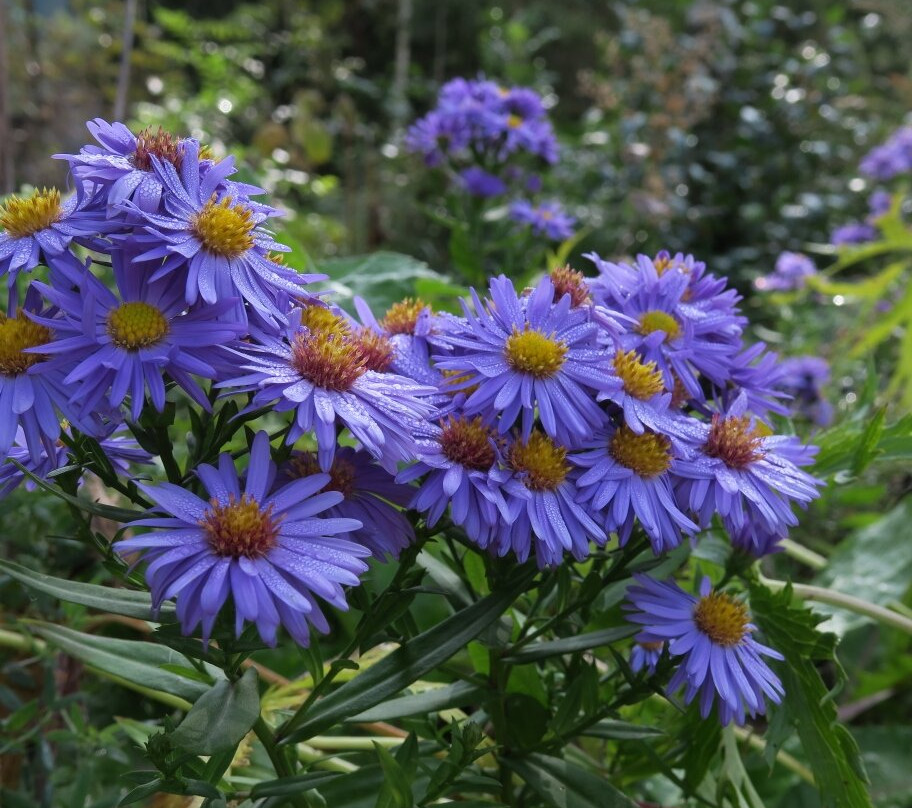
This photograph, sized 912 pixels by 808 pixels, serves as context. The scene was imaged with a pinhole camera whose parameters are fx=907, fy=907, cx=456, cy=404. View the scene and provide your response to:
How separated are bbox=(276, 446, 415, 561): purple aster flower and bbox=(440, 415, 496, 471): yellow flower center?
5 cm

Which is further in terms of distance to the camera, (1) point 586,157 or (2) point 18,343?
(1) point 586,157

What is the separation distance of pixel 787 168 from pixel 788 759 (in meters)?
3.27

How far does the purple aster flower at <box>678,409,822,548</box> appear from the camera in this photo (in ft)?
2.01

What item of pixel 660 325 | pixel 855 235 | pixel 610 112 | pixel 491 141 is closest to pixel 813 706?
pixel 660 325

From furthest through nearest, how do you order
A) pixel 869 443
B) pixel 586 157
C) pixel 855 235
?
pixel 586 157 → pixel 855 235 → pixel 869 443

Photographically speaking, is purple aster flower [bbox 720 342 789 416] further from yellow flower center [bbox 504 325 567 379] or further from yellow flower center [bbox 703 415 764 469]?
yellow flower center [bbox 504 325 567 379]

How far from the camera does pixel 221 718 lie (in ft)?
1.81

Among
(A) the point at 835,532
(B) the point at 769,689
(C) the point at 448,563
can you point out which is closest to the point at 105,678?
(C) the point at 448,563

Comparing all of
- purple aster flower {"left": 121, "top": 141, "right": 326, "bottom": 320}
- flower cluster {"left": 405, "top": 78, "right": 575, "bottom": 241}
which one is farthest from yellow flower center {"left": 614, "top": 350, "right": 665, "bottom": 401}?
flower cluster {"left": 405, "top": 78, "right": 575, "bottom": 241}

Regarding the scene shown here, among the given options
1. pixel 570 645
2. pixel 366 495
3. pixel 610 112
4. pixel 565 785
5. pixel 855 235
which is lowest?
pixel 565 785

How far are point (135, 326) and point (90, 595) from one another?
19 cm

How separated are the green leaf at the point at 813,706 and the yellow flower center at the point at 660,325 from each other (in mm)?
251

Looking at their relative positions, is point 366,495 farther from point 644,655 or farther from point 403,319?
point 644,655

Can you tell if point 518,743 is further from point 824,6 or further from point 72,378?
point 824,6
